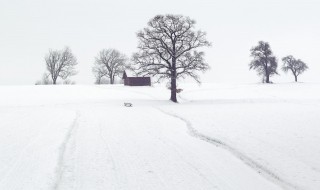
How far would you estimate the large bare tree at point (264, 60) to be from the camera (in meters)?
90.0

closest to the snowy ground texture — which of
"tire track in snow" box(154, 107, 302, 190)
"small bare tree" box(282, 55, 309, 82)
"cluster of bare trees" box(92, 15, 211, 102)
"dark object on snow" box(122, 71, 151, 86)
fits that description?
"tire track in snow" box(154, 107, 302, 190)

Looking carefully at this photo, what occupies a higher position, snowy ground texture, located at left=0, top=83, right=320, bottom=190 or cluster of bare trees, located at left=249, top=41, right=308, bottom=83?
cluster of bare trees, located at left=249, top=41, right=308, bottom=83

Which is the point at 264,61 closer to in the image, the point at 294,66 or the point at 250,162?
the point at 294,66

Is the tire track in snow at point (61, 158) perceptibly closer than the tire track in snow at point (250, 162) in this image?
Yes

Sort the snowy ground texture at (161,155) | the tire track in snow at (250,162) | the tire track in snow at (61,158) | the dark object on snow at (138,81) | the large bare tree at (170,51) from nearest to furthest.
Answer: the tire track in snow at (61,158), the snowy ground texture at (161,155), the tire track in snow at (250,162), the large bare tree at (170,51), the dark object on snow at (138,81)

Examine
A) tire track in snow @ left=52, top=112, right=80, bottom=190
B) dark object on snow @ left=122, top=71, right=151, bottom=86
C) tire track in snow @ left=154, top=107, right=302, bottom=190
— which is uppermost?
dark object on snow @ left=122, top=71, right=151, bottom=86

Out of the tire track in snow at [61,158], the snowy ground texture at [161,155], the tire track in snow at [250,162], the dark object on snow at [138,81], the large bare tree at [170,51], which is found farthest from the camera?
the dark object on snow at [138,81]

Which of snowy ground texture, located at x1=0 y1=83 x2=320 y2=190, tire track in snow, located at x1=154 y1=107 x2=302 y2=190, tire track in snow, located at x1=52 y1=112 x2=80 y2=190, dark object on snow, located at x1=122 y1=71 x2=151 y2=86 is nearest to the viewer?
tire track in snow, located at x1=52 y1=112 x2=80 y2=190

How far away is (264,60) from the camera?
90.5 m

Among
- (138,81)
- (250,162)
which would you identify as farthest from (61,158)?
(138,81)

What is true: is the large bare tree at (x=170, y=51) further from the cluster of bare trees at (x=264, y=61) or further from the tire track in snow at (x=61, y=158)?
the cluster of bare trees at (x=264, y=61)

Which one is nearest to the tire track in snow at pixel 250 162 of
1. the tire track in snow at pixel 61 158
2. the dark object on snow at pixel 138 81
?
the tire track in snow at pixel 61 158

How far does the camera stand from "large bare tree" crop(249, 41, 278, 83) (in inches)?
3543

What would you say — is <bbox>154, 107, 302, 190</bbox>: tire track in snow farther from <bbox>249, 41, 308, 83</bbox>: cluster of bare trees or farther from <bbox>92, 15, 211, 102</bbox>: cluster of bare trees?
<bbox>249, 41, 308, 83</bbox>: cluster of bare trees
